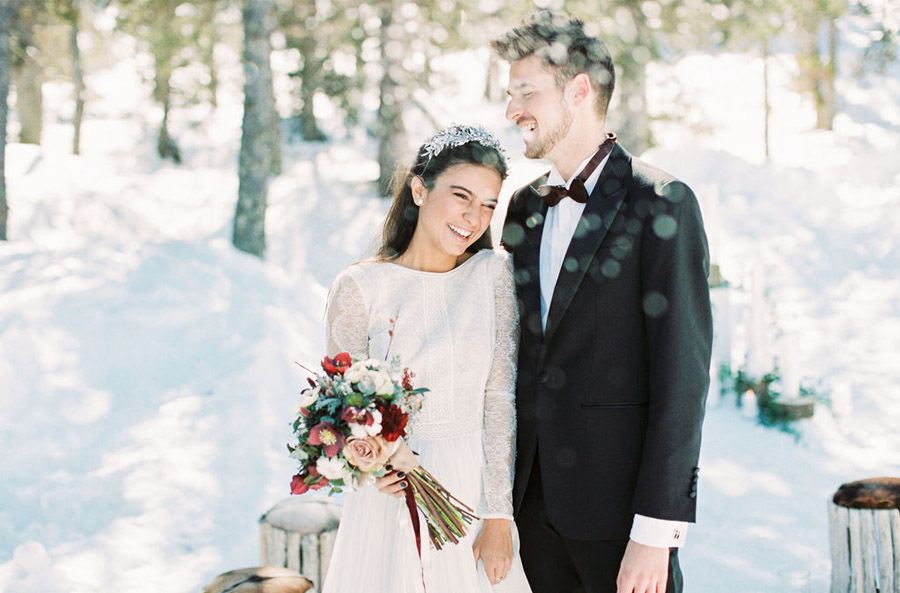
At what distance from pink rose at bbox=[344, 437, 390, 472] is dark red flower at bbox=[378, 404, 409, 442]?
0.03m

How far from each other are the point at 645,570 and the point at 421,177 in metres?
1.64

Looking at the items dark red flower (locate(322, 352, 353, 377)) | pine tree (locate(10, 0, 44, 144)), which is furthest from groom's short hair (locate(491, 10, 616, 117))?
pine tree (locate(10, 0, 44, 144))

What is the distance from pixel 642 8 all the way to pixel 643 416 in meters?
14.0

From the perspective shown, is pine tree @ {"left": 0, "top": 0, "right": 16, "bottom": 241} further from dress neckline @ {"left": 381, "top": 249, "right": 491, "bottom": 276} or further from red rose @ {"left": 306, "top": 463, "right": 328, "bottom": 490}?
red rose @ {"left": 306, "top": 463, "right": 328, "bottom": 490}

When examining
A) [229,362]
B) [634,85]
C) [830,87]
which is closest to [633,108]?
[634,85]

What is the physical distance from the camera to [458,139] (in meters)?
3.41

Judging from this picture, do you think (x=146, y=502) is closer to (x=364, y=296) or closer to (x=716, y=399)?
(x=364, y=296)

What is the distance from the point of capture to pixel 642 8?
51.2ft

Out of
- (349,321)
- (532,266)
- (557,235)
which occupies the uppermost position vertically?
(557,235)

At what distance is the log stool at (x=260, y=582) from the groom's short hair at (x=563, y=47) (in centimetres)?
244

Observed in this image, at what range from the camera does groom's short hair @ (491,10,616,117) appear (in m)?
3.05

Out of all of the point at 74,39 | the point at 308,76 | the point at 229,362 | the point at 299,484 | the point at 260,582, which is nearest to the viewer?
the point at 299,484

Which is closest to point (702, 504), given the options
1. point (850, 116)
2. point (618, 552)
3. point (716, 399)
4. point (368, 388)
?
point (716, 399)

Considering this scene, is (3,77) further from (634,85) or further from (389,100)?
(634,85)
